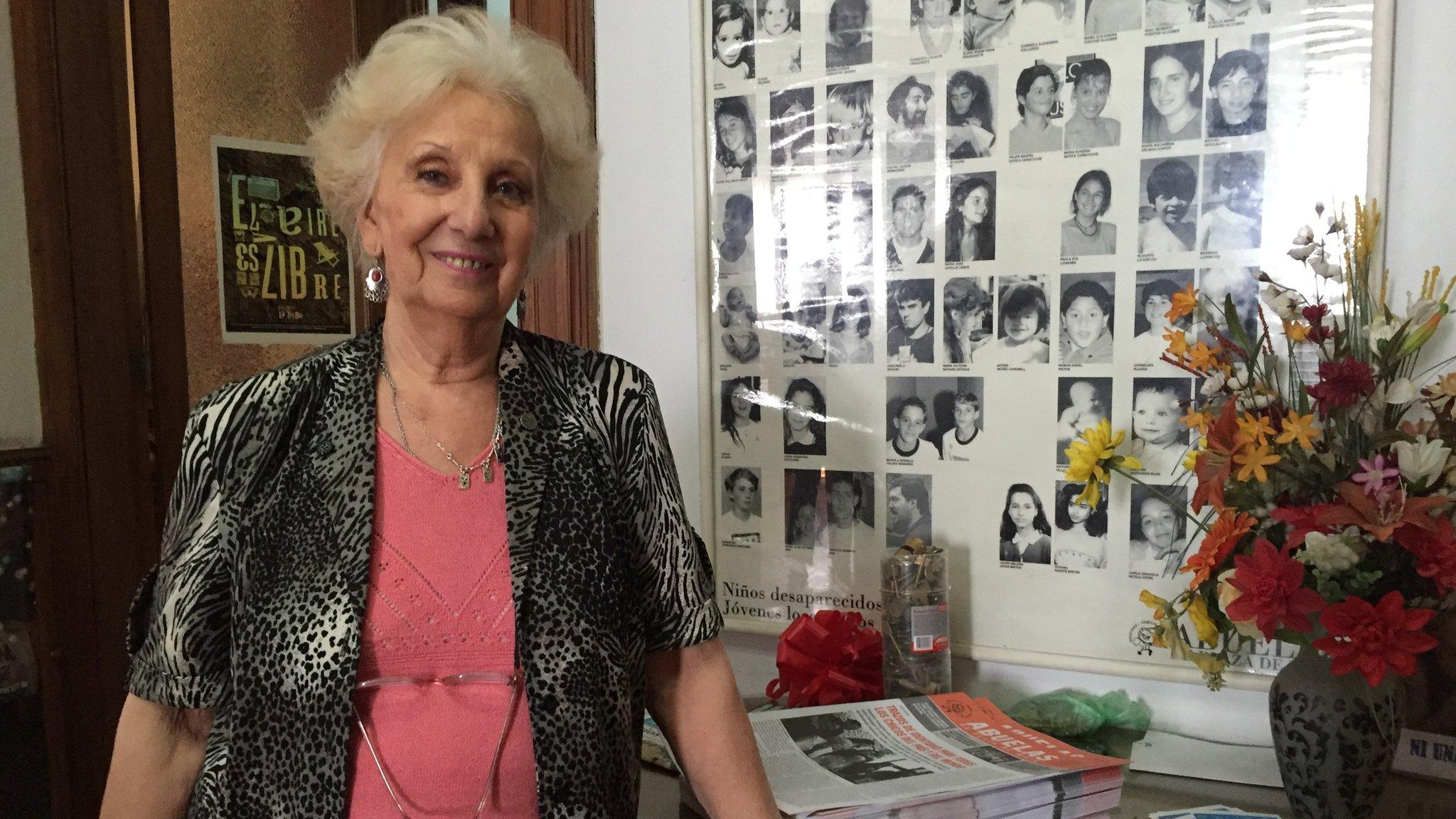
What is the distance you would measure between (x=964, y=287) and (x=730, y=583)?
1.91ft

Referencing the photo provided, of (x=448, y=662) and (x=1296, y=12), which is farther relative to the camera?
(x=1296, y=12)

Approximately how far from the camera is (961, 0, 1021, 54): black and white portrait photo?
1312mm

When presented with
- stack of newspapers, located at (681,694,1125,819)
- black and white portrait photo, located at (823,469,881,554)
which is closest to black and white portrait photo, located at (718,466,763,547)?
black and white portrait photo, located at (823,469,881,554)

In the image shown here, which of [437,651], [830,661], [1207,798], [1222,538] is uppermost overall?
[1222,538]

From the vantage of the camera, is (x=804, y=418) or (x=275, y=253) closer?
(x=804, y=418)

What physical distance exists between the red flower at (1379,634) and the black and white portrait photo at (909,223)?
68cm

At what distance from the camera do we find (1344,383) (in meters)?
0.96

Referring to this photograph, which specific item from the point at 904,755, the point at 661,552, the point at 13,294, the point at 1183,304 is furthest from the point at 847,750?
A: the point at 13,294

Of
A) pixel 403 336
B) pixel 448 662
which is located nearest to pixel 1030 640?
pixel 448 662

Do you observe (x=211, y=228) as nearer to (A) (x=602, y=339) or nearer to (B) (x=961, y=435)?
(A) (x=602, y=339)

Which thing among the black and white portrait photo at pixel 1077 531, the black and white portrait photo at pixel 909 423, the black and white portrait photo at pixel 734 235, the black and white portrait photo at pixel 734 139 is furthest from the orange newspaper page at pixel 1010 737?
the black and white portrait photo at pixel 734 139

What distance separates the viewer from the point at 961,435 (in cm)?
138

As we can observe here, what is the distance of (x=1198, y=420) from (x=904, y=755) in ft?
1.66

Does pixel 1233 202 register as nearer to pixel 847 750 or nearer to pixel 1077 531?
pixel 1077 531
